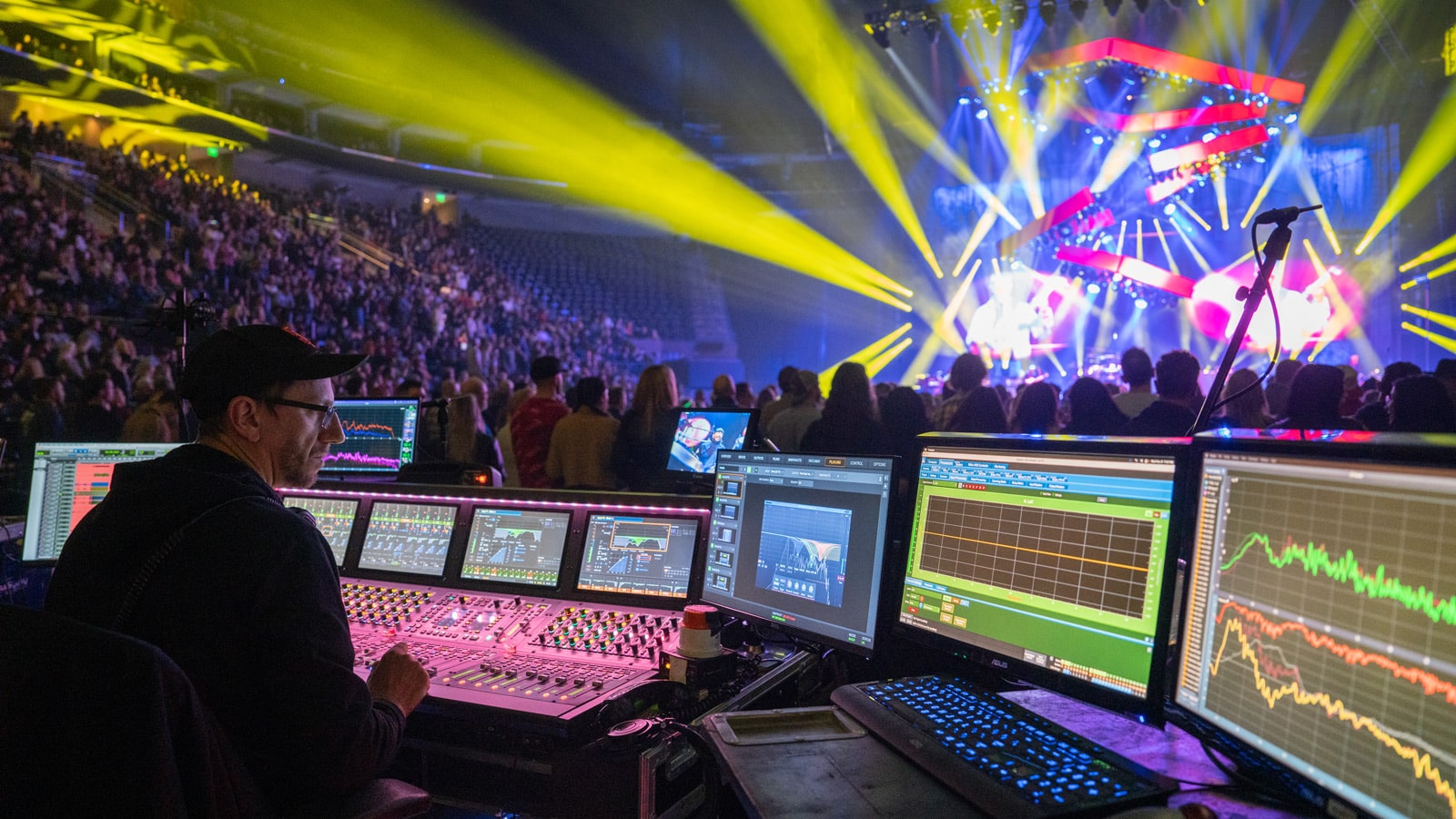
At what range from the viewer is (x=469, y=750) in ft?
6.21

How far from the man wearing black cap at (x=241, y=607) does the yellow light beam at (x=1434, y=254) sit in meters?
13.3

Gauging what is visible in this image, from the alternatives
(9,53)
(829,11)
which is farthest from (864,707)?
(9,53)

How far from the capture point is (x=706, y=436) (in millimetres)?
3213

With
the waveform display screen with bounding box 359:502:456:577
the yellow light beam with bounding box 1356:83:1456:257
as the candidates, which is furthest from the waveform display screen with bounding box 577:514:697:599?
the yellow light beam with bounding box 1356:83:1456:257

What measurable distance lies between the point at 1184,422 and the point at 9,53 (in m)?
14.4

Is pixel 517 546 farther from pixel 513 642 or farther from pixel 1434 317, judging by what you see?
pixel 1434 317

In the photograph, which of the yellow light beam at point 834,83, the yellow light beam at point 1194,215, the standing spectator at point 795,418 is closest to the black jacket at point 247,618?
the standing spectator at point 795,418

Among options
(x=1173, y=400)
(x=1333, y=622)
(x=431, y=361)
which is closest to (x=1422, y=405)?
(x=1173, y=400)

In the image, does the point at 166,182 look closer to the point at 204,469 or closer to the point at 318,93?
the point at 318,93

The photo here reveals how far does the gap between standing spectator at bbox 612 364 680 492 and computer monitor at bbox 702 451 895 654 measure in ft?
7.04

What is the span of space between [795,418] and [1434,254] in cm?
1055

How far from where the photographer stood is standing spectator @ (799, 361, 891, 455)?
3.65m

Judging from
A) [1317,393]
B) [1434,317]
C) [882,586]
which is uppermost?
[1434,317]

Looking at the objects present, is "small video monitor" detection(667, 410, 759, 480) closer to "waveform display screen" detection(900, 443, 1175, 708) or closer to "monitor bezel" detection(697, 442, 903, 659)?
"monitor bezel" detection(697, 442, 903, 659)
